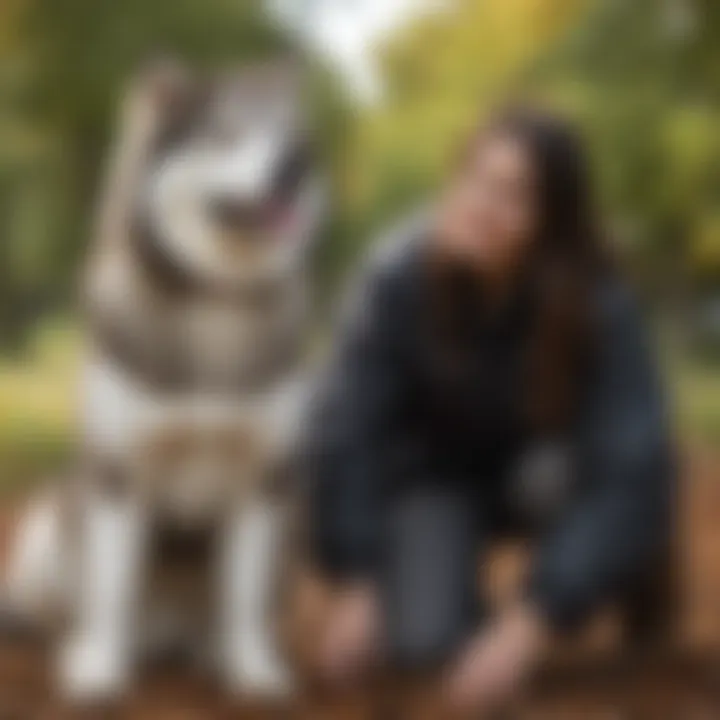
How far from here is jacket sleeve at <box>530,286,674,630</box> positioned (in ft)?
3.52

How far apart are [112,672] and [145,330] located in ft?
0.84

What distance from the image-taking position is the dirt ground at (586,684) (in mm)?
1045

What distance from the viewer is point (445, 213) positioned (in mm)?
1080

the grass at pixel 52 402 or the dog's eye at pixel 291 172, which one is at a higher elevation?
the dog's eye at pixel 291 172

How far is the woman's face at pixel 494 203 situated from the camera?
42.5 inches

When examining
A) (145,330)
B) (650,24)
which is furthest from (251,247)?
(650,24)

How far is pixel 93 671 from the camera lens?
3.44ft

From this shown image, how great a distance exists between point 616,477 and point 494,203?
230mm

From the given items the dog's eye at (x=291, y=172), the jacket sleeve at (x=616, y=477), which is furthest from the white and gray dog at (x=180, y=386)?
the jacket sleeve at (x=616, y=477)

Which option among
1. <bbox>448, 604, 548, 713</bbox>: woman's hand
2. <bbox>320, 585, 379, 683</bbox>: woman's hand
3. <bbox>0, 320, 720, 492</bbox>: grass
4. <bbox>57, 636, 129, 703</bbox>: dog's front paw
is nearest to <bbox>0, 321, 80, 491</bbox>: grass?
<bbox>0, 320, 720, 492</bbox>: grass

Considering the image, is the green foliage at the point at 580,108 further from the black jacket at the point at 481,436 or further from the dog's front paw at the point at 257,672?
the dog's front paw at the point at 257,672

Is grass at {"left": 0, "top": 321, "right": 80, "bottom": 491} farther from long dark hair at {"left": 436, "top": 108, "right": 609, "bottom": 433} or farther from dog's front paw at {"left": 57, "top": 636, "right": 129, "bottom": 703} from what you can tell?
long dark hair at {"left": 436, "top": 108, "right": 609, "bottom": 433}

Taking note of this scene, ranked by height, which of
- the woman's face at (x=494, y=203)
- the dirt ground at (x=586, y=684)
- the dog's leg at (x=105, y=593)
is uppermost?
the woman's face at (x=494, y=203)

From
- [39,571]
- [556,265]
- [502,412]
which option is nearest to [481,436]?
[502,412]
